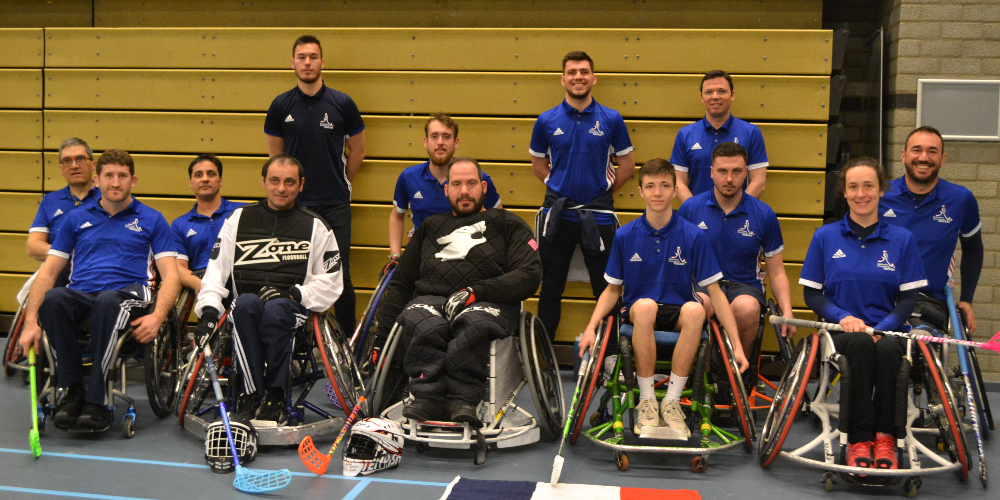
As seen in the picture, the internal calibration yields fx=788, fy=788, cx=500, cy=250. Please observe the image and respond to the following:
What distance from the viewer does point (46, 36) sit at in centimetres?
529

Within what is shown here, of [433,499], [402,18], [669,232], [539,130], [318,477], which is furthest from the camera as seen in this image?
[402,18]

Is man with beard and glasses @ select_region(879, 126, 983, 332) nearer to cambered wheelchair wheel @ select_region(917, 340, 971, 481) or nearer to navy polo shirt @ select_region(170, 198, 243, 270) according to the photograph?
cambered wheelchair wheel @ select_region(917, 340, 971, 481)

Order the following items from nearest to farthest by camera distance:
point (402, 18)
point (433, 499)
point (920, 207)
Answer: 1. point (433, 499)
2. point (920, 207)
3. point (402, 18)

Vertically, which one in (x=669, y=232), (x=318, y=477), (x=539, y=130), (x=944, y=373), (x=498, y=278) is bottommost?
(x=318, y=477)

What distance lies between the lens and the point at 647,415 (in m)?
3.06

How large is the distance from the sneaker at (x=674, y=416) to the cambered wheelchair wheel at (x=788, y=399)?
0.30m

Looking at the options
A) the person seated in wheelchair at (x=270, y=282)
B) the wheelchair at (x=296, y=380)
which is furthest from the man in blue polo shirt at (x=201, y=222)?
the wheelchair at (x=296, y=380)

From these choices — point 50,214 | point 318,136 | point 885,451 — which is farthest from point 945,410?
point 50,214

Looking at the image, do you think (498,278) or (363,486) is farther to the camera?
(498,278)

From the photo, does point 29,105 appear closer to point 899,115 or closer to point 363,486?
point 363,486

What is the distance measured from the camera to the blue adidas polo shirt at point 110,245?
3594mm

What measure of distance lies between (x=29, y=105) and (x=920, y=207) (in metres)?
5.45

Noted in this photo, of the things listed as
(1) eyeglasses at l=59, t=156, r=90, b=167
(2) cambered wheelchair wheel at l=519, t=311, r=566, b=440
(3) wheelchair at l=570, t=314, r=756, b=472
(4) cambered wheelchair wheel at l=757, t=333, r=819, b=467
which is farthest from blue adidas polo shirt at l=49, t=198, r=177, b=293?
(4) cambered wheelchair wheel at l=757, t=333, r=819, b=467

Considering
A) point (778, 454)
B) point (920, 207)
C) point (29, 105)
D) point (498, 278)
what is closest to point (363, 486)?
point (498, 278)
